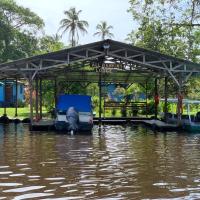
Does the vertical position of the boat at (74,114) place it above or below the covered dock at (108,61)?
below

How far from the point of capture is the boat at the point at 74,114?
88.7ft

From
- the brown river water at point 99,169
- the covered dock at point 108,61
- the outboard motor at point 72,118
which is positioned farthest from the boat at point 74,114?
the brown river water at point 99,169

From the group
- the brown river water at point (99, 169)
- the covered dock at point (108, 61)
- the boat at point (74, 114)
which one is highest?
the covered dock at point (108, 61)

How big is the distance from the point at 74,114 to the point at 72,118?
0.23m

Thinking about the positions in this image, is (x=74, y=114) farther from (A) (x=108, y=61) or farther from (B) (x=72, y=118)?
(A) (x=108, y=61)

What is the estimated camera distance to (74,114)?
88.7ft

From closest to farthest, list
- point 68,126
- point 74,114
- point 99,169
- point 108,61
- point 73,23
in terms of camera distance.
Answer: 1. point 99,169
2. point 74,114
3. point 68,126
4. point 108,61
5. point 73,23

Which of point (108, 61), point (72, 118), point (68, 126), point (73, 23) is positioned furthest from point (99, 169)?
point (73, 23)

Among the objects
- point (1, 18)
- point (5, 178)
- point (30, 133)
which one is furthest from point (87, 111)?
point (1, 18)

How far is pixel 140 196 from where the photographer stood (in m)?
10.5

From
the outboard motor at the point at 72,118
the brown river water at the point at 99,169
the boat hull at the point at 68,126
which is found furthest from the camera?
the boat hull at the point at 68,126

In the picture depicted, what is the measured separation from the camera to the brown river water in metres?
10.9

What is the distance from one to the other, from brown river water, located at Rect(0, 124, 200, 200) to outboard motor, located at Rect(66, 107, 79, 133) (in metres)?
3.63

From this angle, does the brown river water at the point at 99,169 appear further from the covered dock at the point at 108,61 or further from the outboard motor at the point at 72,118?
the covered dock at the point at 108,61
